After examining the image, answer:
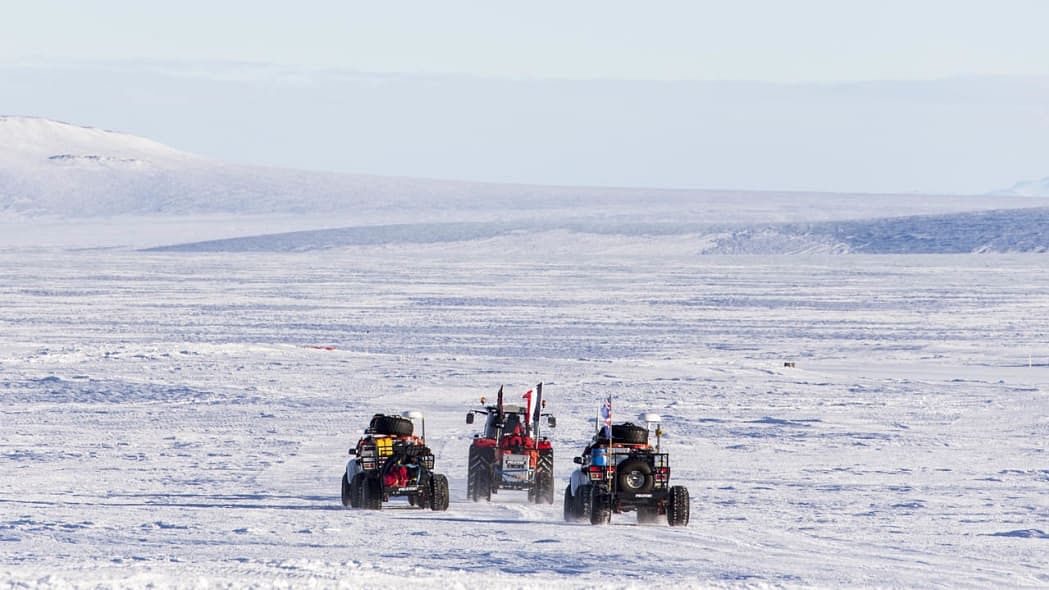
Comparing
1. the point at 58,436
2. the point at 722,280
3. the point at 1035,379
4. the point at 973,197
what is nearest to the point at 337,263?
the point at 722,280

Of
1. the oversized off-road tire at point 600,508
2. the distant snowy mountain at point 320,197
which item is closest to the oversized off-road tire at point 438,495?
the oversized off-road tire at point 600,508

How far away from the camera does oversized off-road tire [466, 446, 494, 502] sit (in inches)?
545

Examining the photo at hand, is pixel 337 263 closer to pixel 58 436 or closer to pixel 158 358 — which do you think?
pixel 158 358

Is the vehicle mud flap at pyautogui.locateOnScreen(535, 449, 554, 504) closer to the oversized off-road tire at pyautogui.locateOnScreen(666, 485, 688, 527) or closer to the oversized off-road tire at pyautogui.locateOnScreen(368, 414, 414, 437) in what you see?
the oversized off-road tire at pyautogui.locateOnScreen(368, 414, 414, 437)

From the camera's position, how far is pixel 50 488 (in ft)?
47.9

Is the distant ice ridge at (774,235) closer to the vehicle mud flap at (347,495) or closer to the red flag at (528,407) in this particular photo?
the red flag at (528,407)

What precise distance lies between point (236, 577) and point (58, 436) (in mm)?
9755

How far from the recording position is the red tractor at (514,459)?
13.7m

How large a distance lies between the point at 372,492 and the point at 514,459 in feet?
4.08

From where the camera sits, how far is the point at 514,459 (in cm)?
1369

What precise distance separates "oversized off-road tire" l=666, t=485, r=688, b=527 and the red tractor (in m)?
1.59

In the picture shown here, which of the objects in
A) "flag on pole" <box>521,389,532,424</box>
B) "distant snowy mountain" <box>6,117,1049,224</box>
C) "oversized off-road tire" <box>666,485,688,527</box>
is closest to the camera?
"oversized off-road tire" <box>666,485,688,527</box>

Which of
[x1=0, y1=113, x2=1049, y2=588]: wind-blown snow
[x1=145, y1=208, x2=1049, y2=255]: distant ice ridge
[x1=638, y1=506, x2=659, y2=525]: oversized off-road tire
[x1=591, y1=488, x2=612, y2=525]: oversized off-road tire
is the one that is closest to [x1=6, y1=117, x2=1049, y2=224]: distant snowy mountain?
[x1=145, y1=208, x2=1049, y2=255]: distant ice ridge

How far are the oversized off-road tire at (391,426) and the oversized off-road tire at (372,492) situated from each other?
0.36 metres
